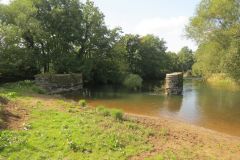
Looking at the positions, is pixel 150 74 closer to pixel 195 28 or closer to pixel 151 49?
pixel 151 49

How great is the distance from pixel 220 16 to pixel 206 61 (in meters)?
3.90

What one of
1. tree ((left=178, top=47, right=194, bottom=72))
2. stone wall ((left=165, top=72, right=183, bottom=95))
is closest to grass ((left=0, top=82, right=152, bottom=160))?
stone wall ((left=165, top=72, right=183, bottom=95))

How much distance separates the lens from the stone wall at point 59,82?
3594 cm

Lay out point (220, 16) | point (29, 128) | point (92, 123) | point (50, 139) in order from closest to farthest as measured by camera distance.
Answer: point (50, 139) < point (29, 128) < point (92, 123) < point (220, 16)

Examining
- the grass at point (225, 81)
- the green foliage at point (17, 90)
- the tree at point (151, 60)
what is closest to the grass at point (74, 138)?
the green foliage at point (17, 90)

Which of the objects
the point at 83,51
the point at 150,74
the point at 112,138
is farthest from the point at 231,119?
the point at 150,74

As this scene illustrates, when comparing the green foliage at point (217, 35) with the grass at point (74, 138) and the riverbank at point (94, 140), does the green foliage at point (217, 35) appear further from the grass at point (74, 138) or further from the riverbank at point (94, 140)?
the grass at point (74, 138)

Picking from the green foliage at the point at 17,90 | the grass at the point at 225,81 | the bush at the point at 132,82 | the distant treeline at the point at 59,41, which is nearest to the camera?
the green foliage at the point at 17,90

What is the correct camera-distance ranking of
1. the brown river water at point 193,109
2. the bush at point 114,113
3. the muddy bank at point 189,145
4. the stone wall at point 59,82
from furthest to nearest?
the stone wall at point 59,82, the brown river water at point 193,109, the bush at point 114,113, the muddy bank at point 189,145

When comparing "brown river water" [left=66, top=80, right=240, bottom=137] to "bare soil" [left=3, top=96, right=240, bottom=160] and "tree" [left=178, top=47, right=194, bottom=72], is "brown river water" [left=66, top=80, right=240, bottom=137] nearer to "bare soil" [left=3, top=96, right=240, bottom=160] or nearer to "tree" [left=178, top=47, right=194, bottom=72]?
"bare soil" [left=3, top=96, right=240, bottom=160]

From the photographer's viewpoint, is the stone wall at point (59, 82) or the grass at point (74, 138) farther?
the stone wall at point (59, 82)

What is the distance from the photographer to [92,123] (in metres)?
14.8

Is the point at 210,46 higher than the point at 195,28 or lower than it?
lower

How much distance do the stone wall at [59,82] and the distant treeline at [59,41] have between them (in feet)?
11.2
